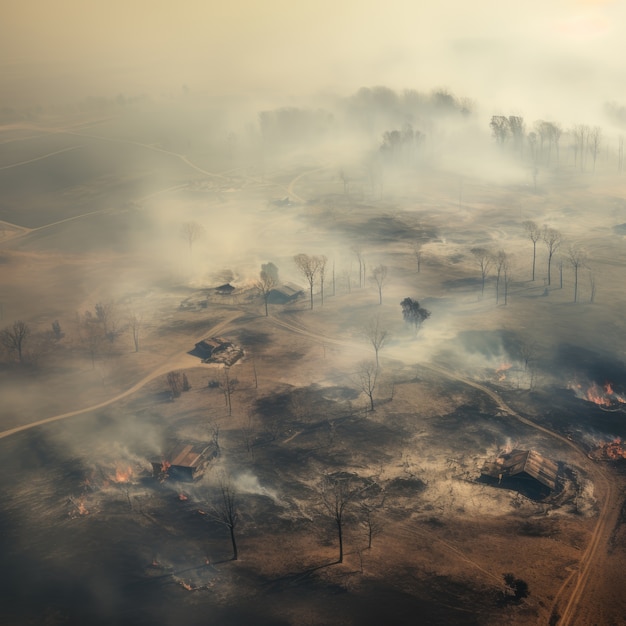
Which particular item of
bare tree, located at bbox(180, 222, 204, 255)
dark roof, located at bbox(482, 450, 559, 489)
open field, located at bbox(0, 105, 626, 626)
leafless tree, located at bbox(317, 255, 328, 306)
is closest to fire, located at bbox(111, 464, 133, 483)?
open field, located at bbox(0, 105, 626, 626)

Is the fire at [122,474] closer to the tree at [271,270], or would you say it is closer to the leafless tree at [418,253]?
the tree at [271,270]

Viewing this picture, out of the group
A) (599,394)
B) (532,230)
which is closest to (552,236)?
(532,230)

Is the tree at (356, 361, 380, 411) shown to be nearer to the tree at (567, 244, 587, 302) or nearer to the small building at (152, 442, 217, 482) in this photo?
the small building at (152, 442, 217, 482)

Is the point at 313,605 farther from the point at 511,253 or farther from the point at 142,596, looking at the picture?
the point at 511,253

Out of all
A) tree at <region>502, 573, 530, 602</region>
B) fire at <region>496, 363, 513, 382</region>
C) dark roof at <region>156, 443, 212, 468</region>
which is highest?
dark roof at <region>156, 443, 212, 468</region>

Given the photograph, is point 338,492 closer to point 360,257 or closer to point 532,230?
point 360,257
